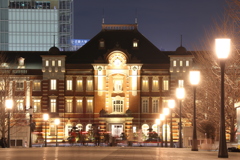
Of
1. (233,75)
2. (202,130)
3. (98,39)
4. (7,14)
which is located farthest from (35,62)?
(7,14)

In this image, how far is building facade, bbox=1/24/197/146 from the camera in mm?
99938

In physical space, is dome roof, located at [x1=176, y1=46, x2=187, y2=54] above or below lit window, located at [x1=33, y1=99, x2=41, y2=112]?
above

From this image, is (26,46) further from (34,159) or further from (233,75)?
(34,159)

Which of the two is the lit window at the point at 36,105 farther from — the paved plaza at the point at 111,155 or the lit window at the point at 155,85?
the paved plaza at the point at 111,155

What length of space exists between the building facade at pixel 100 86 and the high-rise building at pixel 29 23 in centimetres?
9385

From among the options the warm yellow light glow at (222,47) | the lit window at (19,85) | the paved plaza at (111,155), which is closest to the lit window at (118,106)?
the lit window at (19,85)

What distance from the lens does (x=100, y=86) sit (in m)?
101

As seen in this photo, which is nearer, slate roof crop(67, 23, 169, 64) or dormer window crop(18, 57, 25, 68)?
slate roof crop(67, 23, 169, 64)

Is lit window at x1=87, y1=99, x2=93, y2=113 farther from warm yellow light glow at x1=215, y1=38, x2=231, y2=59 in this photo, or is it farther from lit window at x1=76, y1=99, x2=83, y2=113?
warm yellow light glow at x1=215, y1=38, x2=231, y2=59

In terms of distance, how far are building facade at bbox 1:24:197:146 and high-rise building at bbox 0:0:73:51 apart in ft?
308

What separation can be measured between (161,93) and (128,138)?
1333 cm

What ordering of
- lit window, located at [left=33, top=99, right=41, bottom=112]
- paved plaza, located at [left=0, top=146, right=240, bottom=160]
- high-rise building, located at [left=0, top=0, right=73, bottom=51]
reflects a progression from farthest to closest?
high-rise building, located at [left=0, top=0, right=73, bottom=51] < lit window, located at [left=33, top=99, right=41, bottom=112] < paved plaza, located at [left=0, top=146, right=240, bottom=160]

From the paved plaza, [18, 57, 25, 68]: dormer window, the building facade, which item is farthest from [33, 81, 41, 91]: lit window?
the paved plaza

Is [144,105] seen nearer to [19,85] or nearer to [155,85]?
[155,85]
